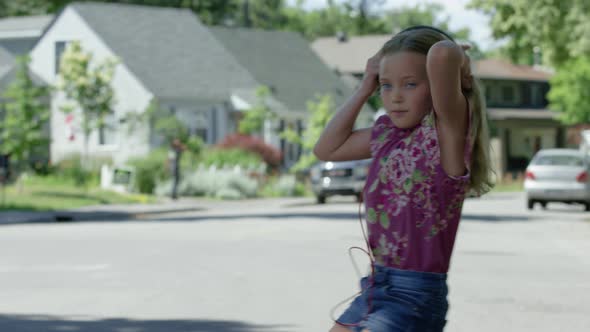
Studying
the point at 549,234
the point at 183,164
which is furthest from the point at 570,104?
the point at 549,234

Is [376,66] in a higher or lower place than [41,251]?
higher

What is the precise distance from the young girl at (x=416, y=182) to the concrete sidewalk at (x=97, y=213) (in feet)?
67.4

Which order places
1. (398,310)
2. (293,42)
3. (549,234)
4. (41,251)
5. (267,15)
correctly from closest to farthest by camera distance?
(398,310) → (41,251) → (549,234) → (293,42) → (267,15)

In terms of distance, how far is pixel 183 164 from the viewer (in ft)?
128

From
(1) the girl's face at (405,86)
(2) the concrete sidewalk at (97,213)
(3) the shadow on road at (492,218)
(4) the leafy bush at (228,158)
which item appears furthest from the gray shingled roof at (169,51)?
(1) the girl's face at (405,86)

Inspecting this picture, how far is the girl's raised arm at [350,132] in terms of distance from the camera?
4.04m

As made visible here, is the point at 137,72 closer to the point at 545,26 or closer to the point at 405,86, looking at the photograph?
the point at 545,26

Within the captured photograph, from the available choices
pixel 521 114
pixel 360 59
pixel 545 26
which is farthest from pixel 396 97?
pixel 521 114

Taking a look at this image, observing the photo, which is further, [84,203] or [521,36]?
[84,203]

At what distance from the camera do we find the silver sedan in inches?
1136

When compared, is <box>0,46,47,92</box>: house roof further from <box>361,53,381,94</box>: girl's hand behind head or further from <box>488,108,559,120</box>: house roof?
<box>361,53,381,94</box>: girl's hand behind head

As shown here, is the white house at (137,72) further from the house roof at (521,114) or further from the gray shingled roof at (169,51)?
the house roof at (521,114)

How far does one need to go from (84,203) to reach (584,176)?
12.7 metres

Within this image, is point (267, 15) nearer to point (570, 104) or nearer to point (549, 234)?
point (570, 104)
